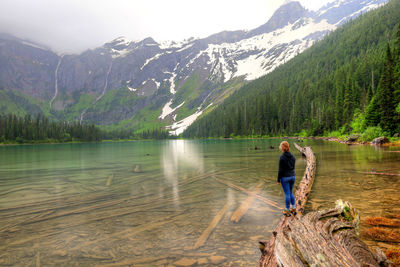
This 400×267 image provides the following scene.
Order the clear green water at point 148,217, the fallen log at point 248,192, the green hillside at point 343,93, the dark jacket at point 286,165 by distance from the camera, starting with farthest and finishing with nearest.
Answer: the green hillside at point 343,93, the fallen log at point 248,192, the dark jacket at point 286,165, the clear green water at point 148,217

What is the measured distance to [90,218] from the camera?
1071 cm

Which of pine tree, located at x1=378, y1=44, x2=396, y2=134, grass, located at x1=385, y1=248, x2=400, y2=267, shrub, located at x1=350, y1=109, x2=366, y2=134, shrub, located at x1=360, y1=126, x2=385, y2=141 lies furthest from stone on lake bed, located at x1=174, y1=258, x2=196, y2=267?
shrub, located at x1=350, y1=109, x2=366, y2=134

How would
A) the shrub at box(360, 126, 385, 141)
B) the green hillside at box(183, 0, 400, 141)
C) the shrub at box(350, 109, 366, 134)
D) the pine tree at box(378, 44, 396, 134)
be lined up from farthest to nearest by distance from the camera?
the shrub at box(350, 109, 366, 134)
the green hillside at box(183, 0, 400, 141)
the shrub at box(360, 126, 385, 141)
the pine tree at box(378, 44, 396, 134)

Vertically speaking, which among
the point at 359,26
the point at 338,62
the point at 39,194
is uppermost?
the point at 359,26

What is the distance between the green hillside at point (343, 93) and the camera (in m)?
51.3

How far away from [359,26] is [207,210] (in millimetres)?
241534

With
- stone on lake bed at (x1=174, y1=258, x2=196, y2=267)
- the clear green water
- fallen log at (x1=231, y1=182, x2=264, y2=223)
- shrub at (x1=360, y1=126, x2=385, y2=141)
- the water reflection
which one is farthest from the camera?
shrub at (x1=360, y1=126, x2=385, y2=141)

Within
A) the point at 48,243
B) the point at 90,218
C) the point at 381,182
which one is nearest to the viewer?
the point at 48,243

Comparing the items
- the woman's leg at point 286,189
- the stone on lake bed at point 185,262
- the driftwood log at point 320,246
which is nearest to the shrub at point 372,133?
the woman's leg at point 286,189

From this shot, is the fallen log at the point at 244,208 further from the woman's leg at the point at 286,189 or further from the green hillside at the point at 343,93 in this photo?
the green hillside at the point at 343,93

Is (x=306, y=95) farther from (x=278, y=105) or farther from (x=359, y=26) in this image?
(x=359, y=26)

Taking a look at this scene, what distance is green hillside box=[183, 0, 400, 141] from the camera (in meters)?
51.3

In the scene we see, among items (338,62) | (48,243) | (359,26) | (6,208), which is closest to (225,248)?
(48,243)

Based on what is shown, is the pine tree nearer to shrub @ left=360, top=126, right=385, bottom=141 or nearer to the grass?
shrub @ left=360, top=126, right=385, bottom=141
